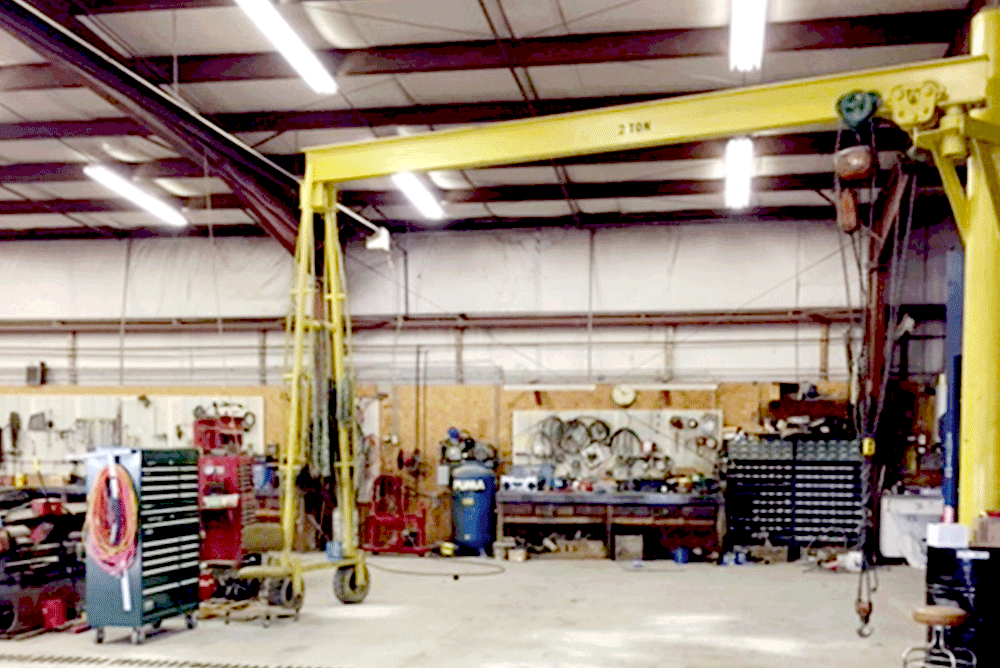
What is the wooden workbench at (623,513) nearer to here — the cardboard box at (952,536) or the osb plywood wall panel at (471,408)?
the osb plywood wall panel at (471,408)

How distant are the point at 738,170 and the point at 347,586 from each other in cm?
572

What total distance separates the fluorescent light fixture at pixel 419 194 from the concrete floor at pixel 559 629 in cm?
425

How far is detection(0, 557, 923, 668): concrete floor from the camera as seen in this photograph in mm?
5941

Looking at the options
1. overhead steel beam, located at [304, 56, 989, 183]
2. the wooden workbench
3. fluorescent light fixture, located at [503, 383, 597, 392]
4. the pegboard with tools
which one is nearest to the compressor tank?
the wooden workbench

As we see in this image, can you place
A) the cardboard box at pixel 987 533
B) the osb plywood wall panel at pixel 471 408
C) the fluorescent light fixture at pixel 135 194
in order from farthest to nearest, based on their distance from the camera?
the osb plywood wall panel at pixel 471 408
the fluorescent light fixture at pixel 135 194
the cardboard box at pixel 987 533

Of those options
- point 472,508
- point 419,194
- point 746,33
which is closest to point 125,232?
point 419,194

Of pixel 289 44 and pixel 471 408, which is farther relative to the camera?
pixel 471 408

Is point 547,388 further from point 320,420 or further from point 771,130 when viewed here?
point 771,130

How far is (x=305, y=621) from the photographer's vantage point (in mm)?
7027

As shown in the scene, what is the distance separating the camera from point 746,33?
657 centimetres

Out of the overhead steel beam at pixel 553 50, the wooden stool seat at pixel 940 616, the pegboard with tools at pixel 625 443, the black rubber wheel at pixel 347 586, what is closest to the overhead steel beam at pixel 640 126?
the overhead steel beam at pixel 553 50

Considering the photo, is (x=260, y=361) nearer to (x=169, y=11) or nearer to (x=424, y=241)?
(x=424, y=241)

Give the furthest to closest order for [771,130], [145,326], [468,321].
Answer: [145,326], [468,321], [771,130]

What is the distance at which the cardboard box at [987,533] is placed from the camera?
4.64m
